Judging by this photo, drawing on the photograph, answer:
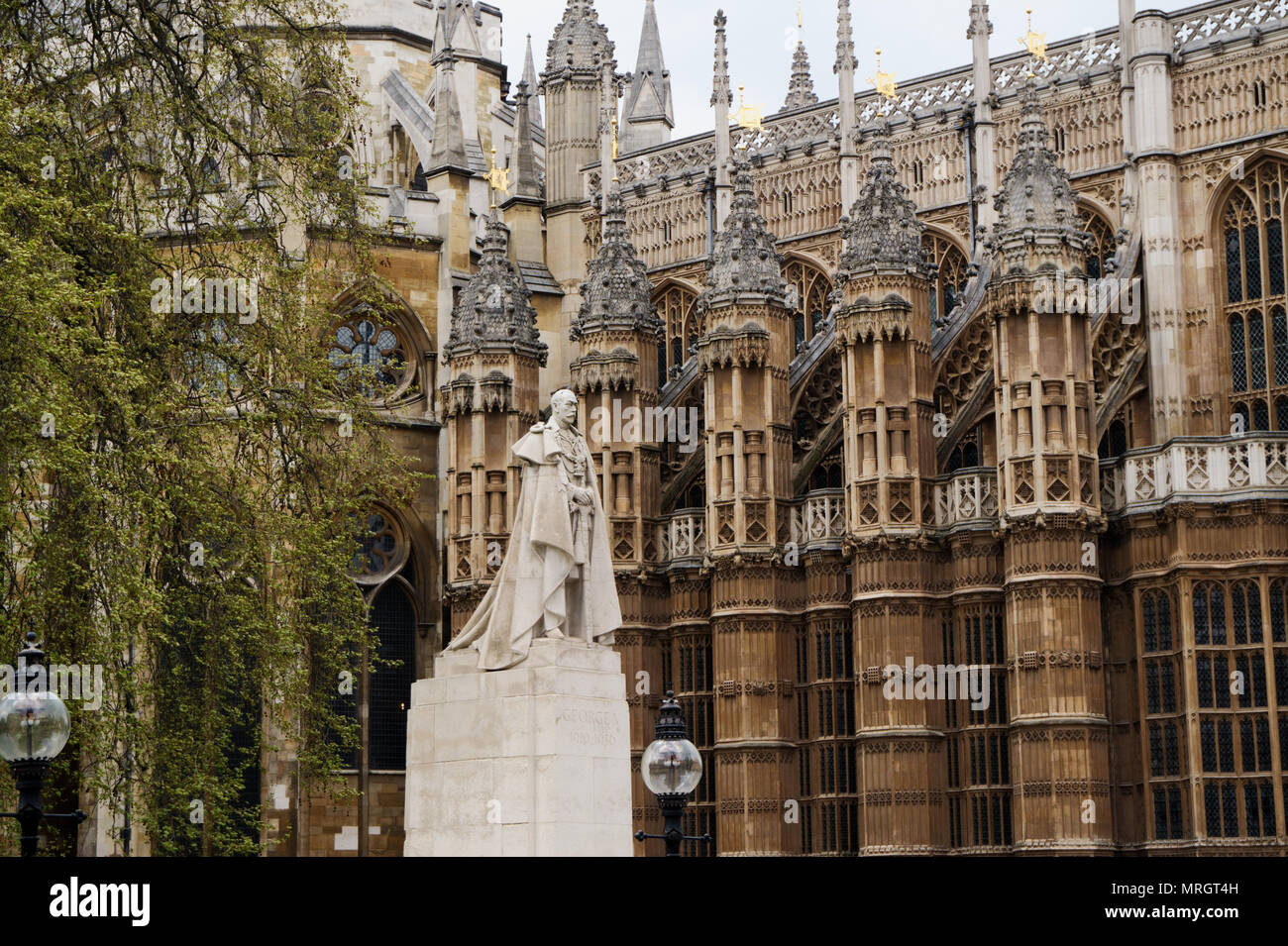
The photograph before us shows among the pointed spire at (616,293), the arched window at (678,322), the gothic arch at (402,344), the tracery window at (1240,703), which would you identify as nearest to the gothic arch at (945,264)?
the arched window at (678,322)

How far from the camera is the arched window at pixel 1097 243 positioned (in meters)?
39.5

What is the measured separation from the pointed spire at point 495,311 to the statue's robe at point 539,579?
73.8 feet

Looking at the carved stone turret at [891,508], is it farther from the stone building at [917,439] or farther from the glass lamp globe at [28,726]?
the glass lamp globe at [28,726]

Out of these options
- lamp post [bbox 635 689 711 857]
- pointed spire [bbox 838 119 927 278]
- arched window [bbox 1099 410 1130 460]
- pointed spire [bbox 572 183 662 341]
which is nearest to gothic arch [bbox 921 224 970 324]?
arched window [bbox 1099 410 1130 460]

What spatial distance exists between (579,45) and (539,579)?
104 ft

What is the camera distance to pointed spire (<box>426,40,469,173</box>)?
44.7 meters

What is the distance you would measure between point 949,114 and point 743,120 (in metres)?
5.68

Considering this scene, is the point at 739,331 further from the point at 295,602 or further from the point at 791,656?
the point at 295,602

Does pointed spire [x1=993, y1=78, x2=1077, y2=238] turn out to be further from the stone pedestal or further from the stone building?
the stone pedestal

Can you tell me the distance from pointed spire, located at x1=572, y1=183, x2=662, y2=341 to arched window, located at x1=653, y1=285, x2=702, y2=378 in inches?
222

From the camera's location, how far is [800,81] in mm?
59625

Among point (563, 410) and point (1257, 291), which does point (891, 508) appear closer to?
point (1257, 291)

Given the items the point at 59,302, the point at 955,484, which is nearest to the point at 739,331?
the point at 955,484
